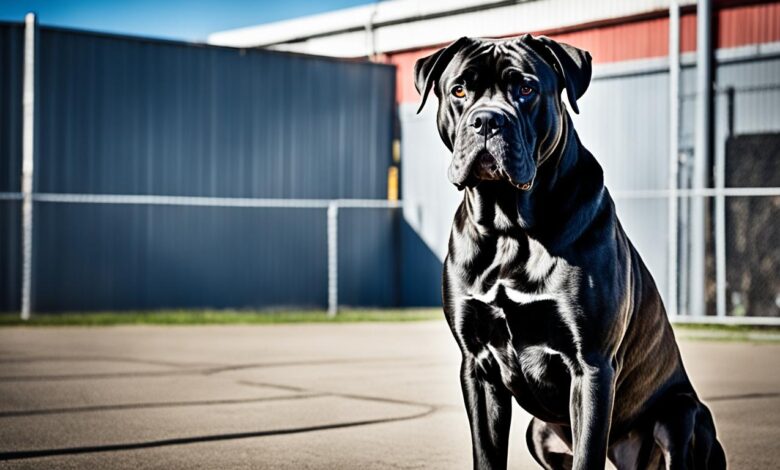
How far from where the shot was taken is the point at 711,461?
4594 millimetres

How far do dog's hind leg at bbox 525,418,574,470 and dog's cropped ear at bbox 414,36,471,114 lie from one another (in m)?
1.29

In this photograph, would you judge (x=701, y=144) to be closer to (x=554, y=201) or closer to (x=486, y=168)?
(x=554, y=201)

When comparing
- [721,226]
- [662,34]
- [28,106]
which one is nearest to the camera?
[721,226]

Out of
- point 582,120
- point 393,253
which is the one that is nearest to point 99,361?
point 582,120

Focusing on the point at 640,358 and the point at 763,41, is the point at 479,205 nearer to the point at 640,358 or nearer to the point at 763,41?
the point at 640,358

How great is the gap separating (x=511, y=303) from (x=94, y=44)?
59.6 ft

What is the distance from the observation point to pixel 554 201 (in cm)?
440

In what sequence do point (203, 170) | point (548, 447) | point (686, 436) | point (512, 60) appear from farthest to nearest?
point (203, 170) < point (548, 447) < point (686, 436) < point (512, 60)

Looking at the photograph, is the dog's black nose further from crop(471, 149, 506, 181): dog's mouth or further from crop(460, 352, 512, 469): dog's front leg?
crop(460, 352, 512, 469): dog's front leg

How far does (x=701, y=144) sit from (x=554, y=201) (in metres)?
15.8

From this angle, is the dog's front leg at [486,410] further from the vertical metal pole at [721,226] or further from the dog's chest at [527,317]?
the vertical metal pole at [721,226]

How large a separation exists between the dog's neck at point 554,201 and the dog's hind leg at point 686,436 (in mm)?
765

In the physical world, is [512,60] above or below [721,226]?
above

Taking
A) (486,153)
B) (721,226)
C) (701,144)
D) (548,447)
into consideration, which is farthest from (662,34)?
(486,153)
